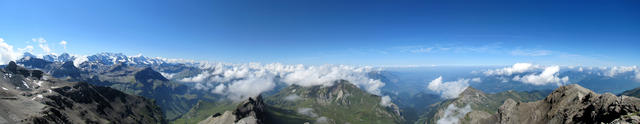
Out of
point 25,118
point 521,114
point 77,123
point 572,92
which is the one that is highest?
point 572,92

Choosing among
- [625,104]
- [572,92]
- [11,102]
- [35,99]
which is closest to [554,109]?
[572,92]

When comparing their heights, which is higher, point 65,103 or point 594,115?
point 594,115

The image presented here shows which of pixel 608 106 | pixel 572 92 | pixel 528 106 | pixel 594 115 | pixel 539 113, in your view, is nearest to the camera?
pixel 608 106

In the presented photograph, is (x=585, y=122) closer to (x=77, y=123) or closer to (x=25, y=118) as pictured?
(x=25, y=118)

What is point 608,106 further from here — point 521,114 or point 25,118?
point 25,118

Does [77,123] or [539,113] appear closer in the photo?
[539,113]

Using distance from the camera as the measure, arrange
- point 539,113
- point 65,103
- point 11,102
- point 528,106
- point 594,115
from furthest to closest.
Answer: point 65,103 → point 11,102 → point 528,106 → point 539,113 → point 594,115
